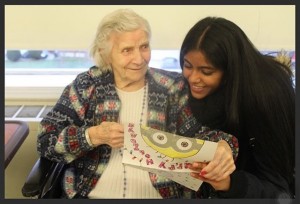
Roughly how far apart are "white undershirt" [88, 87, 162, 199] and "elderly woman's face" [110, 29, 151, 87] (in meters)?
0.05

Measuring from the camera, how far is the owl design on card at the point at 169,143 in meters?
0.73

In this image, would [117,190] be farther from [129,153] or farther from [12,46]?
[12,46]

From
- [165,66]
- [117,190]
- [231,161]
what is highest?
[165,66]

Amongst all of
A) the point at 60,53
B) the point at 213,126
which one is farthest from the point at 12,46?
the point at 213,126

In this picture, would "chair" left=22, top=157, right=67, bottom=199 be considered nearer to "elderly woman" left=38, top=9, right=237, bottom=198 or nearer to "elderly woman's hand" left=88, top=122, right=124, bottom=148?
"elderly woman" left=38, top=9, right=237, bottom=198

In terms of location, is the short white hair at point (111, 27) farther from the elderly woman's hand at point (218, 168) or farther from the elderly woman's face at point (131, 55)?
the elderly woman's hand at point (218, 168)

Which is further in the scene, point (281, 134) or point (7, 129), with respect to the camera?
point (7, 129)

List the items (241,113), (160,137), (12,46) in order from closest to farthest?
1. (160,137)
2. (241,113)
3. (12,46)

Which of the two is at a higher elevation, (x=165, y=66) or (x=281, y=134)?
(x=165, y=66)

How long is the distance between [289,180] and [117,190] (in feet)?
1.48

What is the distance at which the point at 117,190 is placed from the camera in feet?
2.95

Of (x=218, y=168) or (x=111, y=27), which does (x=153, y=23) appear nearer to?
(x=111, y=27)

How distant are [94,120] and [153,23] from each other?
31cm

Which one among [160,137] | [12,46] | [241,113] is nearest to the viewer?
[160,137]
